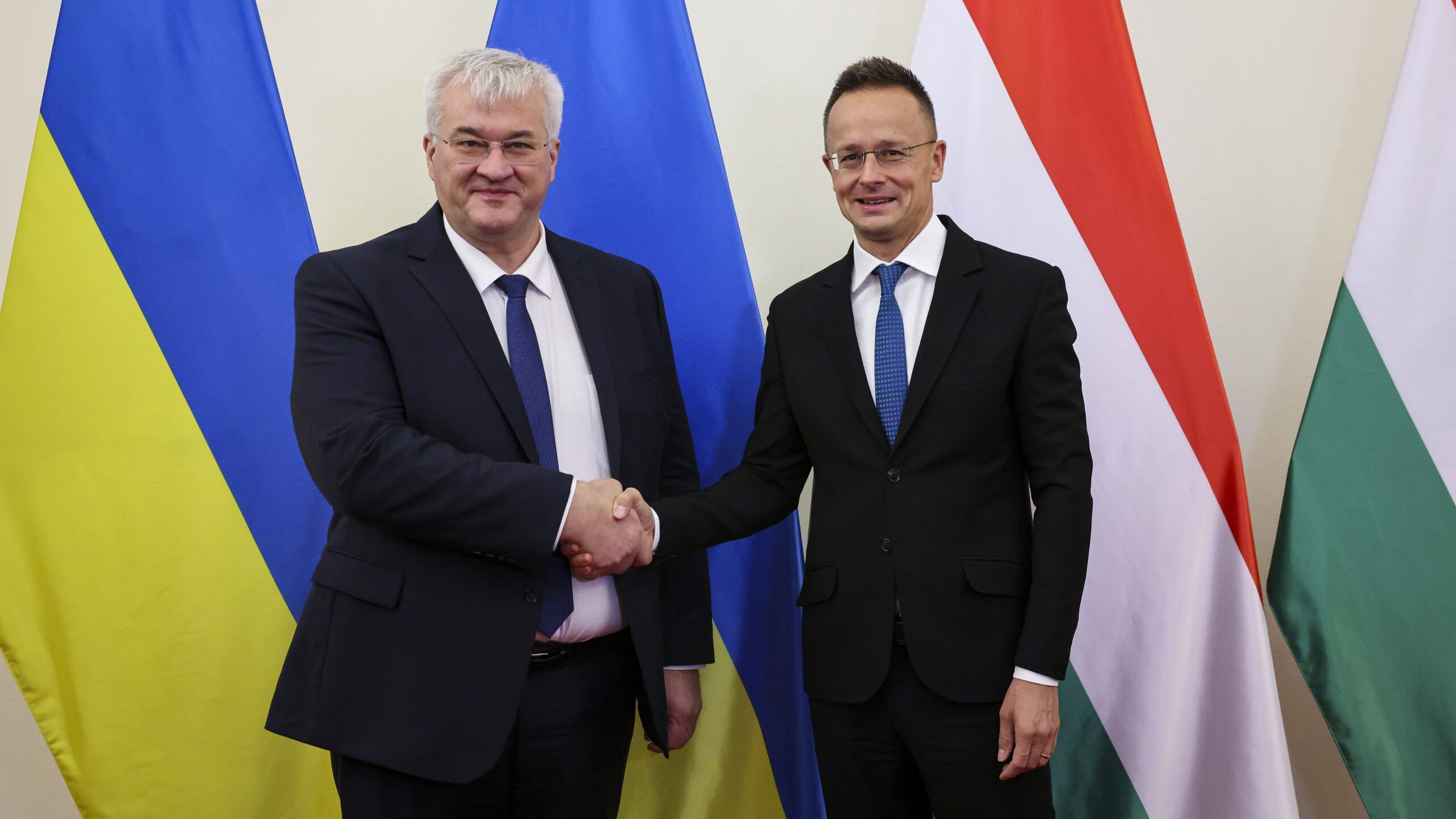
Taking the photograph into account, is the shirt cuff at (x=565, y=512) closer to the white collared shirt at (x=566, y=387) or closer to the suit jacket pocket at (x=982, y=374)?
the white collared shirt at (x=566, y=387)

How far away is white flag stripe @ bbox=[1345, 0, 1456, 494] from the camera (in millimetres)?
1804

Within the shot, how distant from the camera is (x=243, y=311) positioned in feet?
6.18

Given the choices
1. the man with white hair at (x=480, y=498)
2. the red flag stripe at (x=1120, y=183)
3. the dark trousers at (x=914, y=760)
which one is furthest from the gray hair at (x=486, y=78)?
the dark trousers at (x=914, y=760)

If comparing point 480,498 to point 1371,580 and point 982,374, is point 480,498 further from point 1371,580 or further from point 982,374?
point 1371,580

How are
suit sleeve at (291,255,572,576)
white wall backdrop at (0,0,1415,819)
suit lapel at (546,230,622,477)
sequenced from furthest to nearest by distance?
white wall backdrop at (0,0,1415,819), suit lapel at (546,230,622,477), suit sleeve at (291,255,572,576)

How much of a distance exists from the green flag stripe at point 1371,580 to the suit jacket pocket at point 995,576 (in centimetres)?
69

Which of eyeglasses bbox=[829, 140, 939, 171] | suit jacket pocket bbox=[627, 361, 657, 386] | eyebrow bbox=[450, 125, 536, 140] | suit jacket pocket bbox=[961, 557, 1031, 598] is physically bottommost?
suit jacket pocket bbox=[961, 557, 1031, 598]

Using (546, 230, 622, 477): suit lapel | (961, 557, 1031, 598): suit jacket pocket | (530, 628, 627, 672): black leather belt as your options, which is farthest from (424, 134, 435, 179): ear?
(961, 557, 1031, 598): suit jacket pocket

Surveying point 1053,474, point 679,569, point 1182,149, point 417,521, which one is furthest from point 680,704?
point 1182,149

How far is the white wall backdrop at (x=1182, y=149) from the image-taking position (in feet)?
7.42

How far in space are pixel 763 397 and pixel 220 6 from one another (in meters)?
1.29

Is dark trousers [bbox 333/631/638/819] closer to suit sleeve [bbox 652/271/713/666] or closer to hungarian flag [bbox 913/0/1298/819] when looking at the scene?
suit sleeve [bbox 652/271/713/666]

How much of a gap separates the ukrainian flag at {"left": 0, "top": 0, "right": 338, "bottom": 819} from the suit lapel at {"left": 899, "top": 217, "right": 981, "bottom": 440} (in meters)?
1.21

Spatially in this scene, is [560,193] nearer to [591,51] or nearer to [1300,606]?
[591,51]
